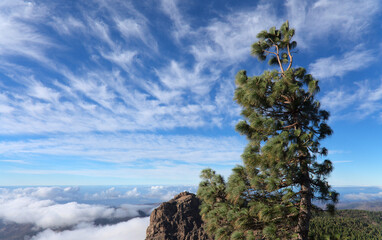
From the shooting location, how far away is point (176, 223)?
109 metres

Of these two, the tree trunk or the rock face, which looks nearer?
the tree trunk

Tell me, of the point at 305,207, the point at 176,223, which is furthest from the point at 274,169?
the point at 176,223

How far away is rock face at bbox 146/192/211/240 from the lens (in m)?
106

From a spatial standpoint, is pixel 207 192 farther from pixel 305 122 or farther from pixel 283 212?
pixel 305 122

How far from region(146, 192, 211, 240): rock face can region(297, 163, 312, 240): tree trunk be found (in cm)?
10759

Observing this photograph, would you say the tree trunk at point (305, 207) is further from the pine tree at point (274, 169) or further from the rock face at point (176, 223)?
the rock face at point (176, 223)

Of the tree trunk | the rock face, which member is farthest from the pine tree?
the rock face

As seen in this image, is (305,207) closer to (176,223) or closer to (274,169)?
(274,169)

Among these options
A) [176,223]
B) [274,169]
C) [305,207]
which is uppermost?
[274,169]

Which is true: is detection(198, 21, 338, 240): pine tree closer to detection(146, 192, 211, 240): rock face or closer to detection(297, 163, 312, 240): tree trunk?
detection(297, 163, 312, 240): tree trunk

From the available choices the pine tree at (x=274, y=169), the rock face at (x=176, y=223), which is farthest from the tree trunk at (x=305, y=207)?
the rock face at (x=176, y=223)

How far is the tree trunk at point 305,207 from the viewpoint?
8.71 meters

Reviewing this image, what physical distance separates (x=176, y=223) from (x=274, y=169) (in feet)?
374

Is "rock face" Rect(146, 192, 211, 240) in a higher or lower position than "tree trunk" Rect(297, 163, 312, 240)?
lower
